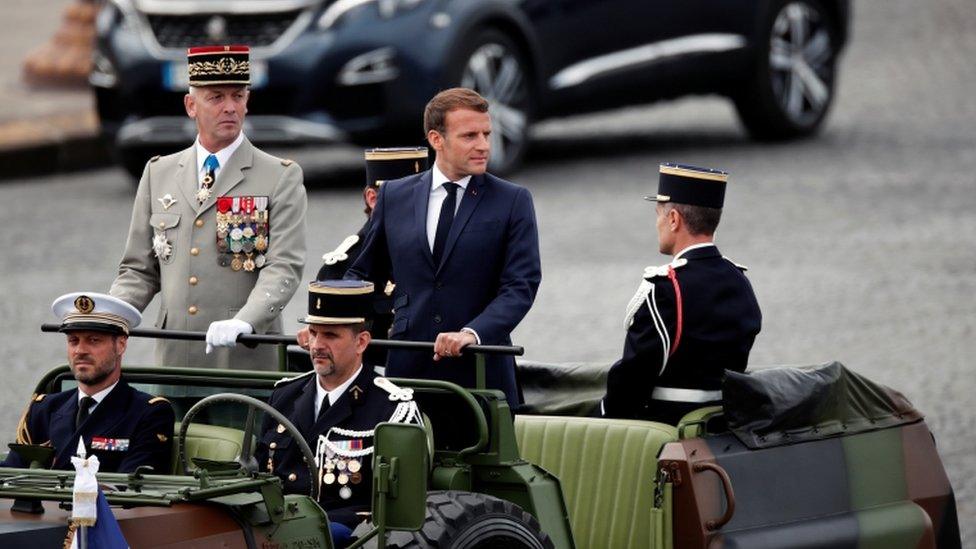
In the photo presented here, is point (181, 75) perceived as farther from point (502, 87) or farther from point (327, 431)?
point (327, 431)

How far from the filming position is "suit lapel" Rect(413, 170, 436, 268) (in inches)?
323

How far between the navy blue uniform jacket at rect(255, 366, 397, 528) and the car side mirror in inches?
16.1

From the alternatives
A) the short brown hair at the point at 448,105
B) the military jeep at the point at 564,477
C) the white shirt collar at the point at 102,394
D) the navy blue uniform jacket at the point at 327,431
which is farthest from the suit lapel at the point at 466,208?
the white shirt collar at the point at 102,394

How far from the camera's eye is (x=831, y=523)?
820 centimetres

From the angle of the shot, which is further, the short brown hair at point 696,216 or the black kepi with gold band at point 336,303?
the short brown hair at point 696,216

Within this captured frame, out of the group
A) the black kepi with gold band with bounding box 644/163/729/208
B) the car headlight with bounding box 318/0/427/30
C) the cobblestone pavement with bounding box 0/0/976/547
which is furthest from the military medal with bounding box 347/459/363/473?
the car headlight with bounding box 318/0/427/30

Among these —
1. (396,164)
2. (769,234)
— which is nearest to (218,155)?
(396,164)

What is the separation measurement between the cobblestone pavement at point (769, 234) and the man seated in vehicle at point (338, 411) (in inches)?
136

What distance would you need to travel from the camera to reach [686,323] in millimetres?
8109

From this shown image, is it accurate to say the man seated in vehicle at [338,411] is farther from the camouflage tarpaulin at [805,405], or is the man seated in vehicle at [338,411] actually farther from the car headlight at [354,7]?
the car headlight at [354,7]

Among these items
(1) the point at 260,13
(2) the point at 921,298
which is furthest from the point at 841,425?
(1) the point at 260,13

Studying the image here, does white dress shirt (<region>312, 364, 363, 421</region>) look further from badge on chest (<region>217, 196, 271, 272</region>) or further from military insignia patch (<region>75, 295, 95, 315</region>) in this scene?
badge on chest (<region>217, 196, 271, 272</region>)

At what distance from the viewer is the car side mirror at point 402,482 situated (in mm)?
6777

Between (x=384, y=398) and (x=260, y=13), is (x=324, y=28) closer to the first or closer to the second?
(x=260, y=13)
